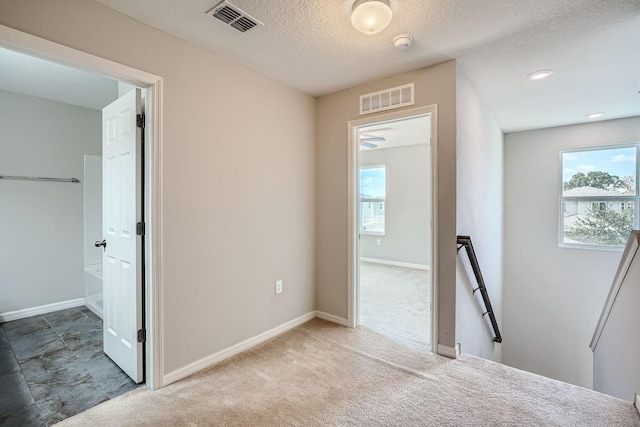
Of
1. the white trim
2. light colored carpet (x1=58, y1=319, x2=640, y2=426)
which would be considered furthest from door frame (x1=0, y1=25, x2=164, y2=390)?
the white trim

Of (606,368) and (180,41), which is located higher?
(180,41)

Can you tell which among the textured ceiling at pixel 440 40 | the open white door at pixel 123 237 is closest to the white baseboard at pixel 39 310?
the open white door at pixel 123 237

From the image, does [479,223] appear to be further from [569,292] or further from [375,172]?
[375,172]

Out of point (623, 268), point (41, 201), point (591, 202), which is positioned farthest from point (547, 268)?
point (41, 201)

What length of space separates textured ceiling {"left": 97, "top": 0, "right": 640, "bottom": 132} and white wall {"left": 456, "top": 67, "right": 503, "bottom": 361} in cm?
38

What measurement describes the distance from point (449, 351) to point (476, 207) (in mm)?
1505

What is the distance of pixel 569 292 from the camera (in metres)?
→ 4.59

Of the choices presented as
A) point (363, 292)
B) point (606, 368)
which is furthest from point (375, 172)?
point (606, 368)

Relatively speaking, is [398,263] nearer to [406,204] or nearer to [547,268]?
[406,204]

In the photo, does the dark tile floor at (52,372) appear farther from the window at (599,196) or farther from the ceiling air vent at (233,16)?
A: the window at (599,196)

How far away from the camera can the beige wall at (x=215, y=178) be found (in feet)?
6.18

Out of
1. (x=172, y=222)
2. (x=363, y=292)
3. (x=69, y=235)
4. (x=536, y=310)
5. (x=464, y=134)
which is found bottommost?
(x=536, y=310)

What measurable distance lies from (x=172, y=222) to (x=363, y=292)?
3.32 meters

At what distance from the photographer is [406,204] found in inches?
260
